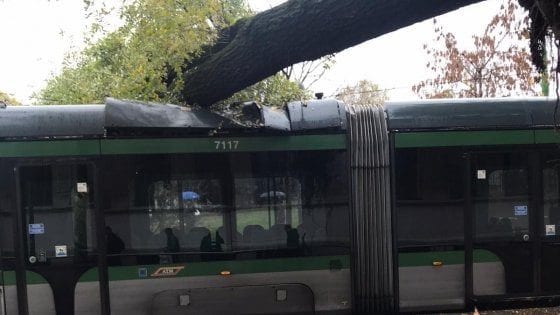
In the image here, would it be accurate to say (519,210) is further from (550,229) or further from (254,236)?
(254,236)

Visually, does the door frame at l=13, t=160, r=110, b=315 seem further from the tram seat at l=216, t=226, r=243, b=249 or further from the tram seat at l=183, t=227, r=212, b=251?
the tram seat at l=216, t=226, r=243, b=249

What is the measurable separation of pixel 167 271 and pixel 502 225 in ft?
12.9

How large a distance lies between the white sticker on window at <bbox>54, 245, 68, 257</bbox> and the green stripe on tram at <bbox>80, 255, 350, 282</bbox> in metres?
0.37

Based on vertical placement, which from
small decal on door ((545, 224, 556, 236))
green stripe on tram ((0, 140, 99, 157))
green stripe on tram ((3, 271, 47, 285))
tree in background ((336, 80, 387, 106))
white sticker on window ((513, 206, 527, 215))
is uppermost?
tree in background ((336, 80, 387, 106))

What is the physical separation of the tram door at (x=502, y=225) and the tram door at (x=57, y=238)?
14.3 feet

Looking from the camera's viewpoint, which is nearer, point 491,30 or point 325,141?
point 325,141

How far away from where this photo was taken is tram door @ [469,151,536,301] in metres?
6.14

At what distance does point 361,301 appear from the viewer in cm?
A: 599

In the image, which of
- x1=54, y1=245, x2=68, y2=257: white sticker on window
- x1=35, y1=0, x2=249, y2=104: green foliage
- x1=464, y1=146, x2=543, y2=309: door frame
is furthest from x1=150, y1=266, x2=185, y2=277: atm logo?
x1=464, y1=146, x2=543, y2=309: door frame

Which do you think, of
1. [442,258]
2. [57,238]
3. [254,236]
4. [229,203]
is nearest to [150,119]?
[229,203]

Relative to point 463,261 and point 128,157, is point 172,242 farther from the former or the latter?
point 463,261

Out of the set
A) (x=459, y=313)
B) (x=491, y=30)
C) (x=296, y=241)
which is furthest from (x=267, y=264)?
(x=491, y=30)

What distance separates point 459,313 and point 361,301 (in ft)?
4.48

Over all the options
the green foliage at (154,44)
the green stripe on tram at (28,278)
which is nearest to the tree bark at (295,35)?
the green foliage at (154,44)
